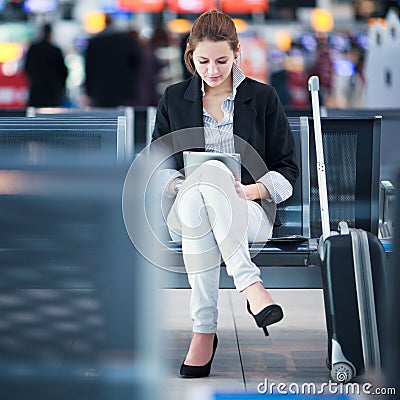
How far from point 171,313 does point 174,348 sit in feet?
2.50

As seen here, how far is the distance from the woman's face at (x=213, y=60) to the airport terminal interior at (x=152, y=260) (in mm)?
204

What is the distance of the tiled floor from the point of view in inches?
146

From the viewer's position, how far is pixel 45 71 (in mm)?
10914

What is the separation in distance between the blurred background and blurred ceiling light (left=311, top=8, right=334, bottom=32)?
0.03 metres

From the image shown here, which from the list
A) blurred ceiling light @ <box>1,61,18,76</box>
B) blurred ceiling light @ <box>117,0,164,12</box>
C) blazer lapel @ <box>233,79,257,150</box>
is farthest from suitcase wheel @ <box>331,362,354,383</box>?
blurred ceiling light @ <box>117,0,164,12</box>

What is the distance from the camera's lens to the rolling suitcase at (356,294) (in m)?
3.35

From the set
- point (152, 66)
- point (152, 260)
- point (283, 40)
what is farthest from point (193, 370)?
point (283, 40)

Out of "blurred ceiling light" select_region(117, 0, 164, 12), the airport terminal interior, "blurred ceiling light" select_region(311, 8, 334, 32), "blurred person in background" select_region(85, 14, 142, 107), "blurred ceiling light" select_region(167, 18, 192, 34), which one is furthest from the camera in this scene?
"blurred ceiling light" select_region(311, 8, 334, 32)

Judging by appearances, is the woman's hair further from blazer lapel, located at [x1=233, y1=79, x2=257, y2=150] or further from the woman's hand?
the woman's hand

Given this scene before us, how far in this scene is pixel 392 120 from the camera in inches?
228

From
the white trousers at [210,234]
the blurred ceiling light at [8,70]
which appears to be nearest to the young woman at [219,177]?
the white trousers at [210,234]

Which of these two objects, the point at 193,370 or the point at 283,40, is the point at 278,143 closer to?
the point at 193,370

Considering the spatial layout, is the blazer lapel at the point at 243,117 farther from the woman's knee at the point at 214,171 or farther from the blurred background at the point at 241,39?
the blurred background at the point at 241,39

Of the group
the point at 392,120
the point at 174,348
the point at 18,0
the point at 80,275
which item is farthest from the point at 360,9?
the point at 80,275
